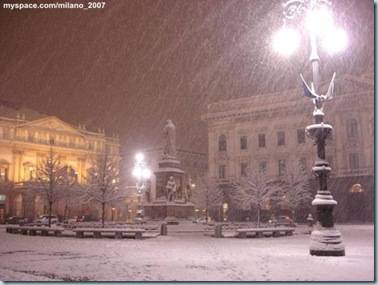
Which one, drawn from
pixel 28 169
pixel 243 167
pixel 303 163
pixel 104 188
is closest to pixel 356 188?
pixel 303 163

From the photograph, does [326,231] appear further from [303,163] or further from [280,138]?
[280,138]

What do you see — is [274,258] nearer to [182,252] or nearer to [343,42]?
[182,252]

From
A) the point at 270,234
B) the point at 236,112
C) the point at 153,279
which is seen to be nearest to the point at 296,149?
the point at 236,112

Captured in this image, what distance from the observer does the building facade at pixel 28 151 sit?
135ft

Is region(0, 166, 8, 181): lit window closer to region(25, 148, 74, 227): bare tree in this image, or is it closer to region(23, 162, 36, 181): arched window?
region(23, 162, 36, 181): arched window

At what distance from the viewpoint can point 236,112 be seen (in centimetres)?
4469

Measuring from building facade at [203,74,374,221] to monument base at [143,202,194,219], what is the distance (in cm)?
1090

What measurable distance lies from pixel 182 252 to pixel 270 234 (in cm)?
938

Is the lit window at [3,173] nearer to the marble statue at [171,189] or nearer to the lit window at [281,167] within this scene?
the marble statue at [171,189]

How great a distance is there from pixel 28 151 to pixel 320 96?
123 ft

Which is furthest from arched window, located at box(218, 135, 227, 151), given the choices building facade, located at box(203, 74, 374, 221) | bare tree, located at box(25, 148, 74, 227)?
bare tree, located at box(25, 148, 74, 227)

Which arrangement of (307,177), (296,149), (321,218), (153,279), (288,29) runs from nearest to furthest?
1. (153,279)
2. (321,218)
3. (288,29)
4. (307,177)
5. (296,149)

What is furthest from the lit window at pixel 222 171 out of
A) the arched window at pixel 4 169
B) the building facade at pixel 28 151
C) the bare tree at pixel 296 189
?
the arched window at pixel 4 169

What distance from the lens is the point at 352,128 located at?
33.6 m
